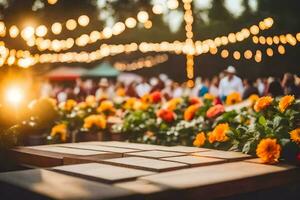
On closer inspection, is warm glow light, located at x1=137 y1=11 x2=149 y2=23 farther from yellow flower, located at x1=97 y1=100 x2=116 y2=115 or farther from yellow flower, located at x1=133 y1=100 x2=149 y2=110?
yellow flower, located at x1=133 y1=100 x2=149 y2=110

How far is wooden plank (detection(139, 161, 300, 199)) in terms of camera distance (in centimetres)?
259

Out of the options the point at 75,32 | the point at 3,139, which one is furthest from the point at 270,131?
the point at 75,32

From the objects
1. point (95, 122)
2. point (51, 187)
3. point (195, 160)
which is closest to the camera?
point (51, 187)

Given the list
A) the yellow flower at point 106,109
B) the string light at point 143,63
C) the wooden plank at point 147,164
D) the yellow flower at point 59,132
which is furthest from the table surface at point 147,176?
the string light at point 143,63

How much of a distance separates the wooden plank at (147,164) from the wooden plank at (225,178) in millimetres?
76

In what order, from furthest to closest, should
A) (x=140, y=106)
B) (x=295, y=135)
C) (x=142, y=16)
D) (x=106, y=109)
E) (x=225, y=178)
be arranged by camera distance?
(x=142, y=16), (x=106, y=109), (x=140, y=106), (x=295, y=135), (x=225, y=178)

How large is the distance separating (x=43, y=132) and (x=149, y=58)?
109 feet

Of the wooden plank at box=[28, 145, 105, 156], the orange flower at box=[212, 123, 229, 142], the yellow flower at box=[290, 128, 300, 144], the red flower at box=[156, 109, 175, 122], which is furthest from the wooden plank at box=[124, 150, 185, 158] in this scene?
the red flower at box=[156, 109, 175, 122]

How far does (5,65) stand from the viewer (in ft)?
22.2

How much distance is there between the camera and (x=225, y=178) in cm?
273

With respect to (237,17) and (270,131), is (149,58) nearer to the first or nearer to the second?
(237,17)

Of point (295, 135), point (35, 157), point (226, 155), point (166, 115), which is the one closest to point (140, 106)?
point (166, 115)

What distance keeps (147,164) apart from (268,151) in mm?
736

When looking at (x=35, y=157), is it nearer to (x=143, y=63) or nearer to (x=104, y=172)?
(x=104, y=172)
